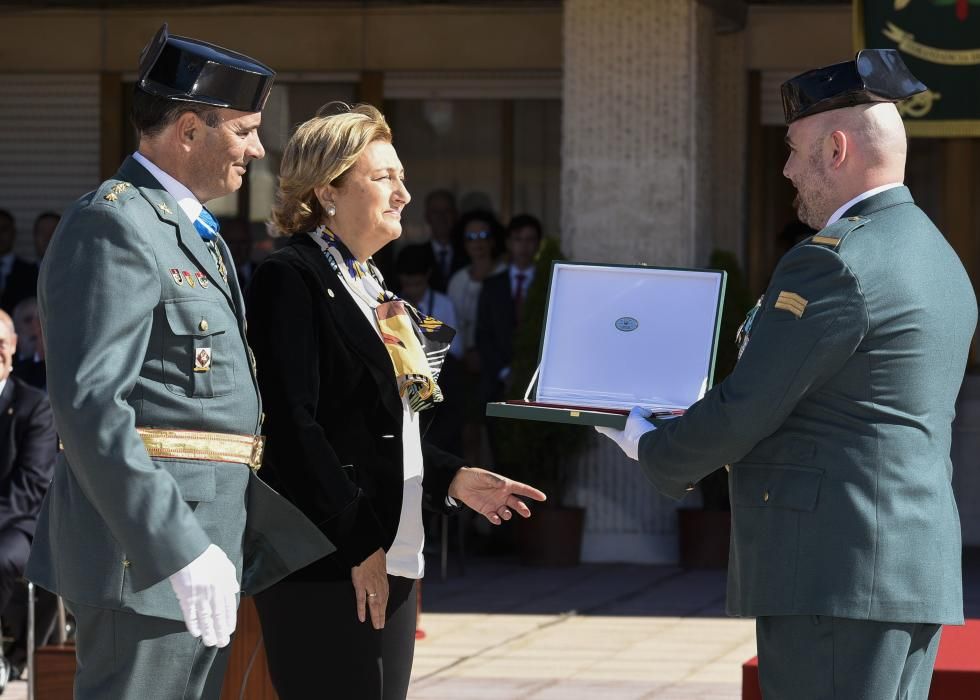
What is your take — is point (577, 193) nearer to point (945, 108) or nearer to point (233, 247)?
point (945, 108)

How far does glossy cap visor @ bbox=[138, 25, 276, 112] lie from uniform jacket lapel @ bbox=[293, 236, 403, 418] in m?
0.48

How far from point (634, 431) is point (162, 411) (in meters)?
0.98

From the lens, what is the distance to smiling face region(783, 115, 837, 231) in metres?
3.20

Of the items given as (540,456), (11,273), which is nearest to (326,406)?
(540,456)

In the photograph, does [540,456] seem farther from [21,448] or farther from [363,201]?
[363,201]

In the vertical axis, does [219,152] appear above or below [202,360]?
above

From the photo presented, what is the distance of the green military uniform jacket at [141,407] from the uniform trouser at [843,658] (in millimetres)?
824

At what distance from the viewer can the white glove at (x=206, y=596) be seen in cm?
273

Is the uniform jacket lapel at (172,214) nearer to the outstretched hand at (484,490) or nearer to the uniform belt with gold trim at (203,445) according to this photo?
the uniform belt with gold trim at (203,445)

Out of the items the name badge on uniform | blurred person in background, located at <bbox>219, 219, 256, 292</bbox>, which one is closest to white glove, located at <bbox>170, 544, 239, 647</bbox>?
the name badge on uniform

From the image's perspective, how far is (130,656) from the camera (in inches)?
112

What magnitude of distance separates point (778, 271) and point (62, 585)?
136 cm

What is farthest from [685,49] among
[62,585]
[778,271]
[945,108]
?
[62,585]

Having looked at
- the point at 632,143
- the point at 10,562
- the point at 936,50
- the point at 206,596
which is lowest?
the point at 10,562
